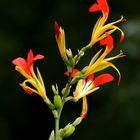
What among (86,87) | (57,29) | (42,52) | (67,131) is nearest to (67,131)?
(67,131)

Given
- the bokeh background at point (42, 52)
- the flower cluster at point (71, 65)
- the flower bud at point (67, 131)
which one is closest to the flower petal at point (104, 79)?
the flower cluster at point (71, 65)

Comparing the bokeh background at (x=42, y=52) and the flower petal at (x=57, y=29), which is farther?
the bokeh background at (x=42, y=52)

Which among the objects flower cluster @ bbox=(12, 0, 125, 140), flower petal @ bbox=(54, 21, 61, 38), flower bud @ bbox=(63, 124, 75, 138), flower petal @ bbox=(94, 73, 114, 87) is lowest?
flower bud @ bbox=(63, 124, 75, 138)

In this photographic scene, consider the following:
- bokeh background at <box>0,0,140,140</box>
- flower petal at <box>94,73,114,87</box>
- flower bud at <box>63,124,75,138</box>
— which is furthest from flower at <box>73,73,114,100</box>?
bokeh background at <box>0,0,140,140</box>

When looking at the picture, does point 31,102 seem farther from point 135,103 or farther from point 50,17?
point 135,103

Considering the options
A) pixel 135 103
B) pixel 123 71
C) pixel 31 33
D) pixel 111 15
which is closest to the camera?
pixel 135 103

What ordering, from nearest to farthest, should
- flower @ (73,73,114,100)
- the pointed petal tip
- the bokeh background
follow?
the pointed petal tip < flower @ (73,73,114,100) < the bokeh background

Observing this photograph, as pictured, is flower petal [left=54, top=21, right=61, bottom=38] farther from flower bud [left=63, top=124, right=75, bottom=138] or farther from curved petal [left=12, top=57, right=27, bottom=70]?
flower bud [left=63, top=124, right=75, bottom=138]

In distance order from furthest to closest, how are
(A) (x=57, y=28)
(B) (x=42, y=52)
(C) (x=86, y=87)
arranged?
(B) (x=42, y=52)
(C) (x=86, y=87)
(A) (x=57, y=28)

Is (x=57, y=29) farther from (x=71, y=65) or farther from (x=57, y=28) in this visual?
(x=71, y=65)

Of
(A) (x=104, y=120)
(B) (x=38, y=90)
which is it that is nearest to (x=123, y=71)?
(A) (x=104, y=120)

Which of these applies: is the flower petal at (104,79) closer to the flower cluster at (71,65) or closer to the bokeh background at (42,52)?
the flower cluster at (71,65)
